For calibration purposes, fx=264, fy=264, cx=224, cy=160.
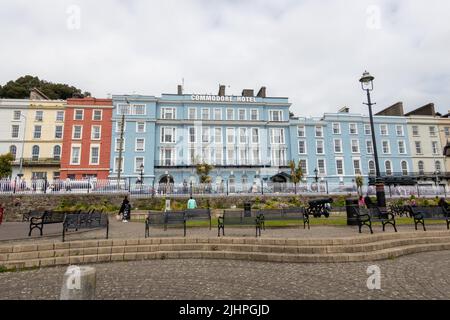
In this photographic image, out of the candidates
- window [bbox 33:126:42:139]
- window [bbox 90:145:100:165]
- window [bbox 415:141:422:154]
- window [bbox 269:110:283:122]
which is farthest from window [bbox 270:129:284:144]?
window [bbox 33:126:42:139]

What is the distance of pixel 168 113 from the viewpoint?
40.1 metres

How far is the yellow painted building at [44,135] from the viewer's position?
37.6 m

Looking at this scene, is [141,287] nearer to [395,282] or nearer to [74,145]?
[395,282]

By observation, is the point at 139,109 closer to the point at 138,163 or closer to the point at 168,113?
the point at 168,113

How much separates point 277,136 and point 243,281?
120 ft

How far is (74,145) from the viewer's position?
37.5 meters

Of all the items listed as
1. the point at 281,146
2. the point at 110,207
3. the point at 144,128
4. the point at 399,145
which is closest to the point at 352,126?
the point at 399,145

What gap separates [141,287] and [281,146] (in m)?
37.2

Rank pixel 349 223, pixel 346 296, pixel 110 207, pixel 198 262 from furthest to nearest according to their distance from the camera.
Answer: pixel 110 207, pixel 349 223, pixel 198 262, pixel 346 296

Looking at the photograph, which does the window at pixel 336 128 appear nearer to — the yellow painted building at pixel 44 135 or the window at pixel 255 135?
the window at pixel 255 135

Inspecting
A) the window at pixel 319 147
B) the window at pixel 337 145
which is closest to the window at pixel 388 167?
the window at pixel 337 145

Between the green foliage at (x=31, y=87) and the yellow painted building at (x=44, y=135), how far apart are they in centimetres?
1066

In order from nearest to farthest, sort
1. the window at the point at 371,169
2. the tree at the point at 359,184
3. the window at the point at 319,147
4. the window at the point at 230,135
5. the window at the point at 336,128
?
1. the tree at the point at 359,184
2. the window at the point at 230,135
3. the window at the point at 371,169
4. the window at the point at 319,147
5. the window at the point at 336,128

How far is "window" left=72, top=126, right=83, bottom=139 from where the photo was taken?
124 ft
